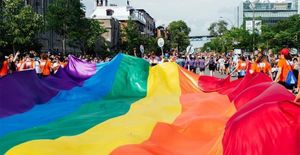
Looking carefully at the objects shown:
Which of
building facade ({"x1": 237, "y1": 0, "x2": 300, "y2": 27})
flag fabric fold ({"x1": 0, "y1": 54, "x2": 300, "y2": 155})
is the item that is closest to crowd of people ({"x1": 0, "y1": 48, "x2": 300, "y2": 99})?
flag fabric fold ({"x1": 0, "y1": 54, "x2": 300, "y2": 155})

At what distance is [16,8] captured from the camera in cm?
4588

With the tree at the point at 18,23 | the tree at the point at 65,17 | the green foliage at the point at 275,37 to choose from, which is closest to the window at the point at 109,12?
the green foliage at the point at 275,37

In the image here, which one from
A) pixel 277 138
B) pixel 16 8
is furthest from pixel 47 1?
pixel 277 138

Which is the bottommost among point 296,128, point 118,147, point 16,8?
point 118,147

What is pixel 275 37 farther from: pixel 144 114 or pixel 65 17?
pixel 144 114

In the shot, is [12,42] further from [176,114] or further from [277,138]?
[277,138]

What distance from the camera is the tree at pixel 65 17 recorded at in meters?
59.1

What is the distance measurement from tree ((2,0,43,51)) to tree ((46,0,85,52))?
12.1 metres

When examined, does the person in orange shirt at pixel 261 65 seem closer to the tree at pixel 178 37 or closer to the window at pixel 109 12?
the window at pixel 109 12

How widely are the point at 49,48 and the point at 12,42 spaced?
28928 millimetres

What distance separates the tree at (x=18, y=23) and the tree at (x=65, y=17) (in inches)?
475

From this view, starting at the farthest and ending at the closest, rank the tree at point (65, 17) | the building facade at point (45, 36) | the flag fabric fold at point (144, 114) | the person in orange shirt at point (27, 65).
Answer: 1. the building facade at point (45, 36)
2. the tree at point (65, 17)
3. the person in orange shirt at point (27, 65)
4. the flag fabric fold at point (144, 114)

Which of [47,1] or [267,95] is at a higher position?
[47,1]

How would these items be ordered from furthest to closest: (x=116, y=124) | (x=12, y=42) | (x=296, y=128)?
(x=12, y=42)
(x=116, y=124)
(x=296, y=128)
